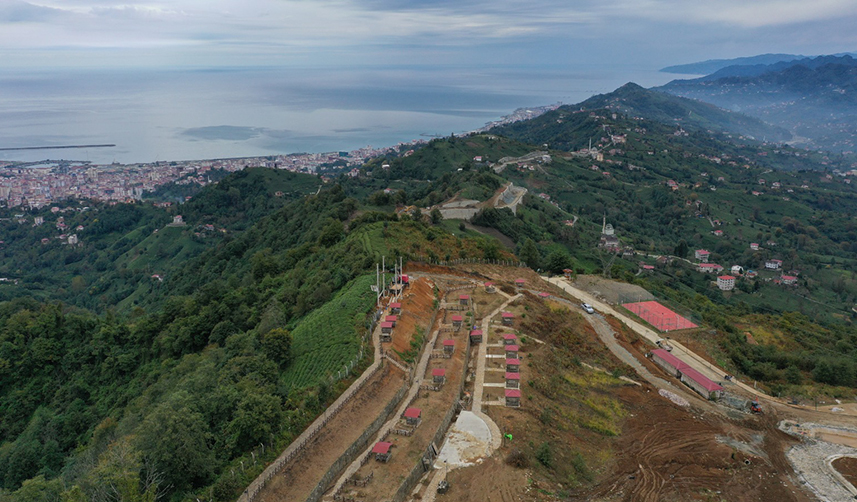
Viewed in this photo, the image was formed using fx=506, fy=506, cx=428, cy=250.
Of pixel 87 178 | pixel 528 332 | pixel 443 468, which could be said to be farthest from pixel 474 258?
pixel 87 178

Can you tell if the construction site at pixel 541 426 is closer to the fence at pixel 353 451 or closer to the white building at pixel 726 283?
the fence at pixel 353 451

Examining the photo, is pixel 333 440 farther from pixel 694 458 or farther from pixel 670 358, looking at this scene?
pixel 670 358

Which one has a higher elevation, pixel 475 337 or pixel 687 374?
pixel 475 337

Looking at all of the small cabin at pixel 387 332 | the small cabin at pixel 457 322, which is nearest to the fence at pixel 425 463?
the small cabin at pixel 387 332

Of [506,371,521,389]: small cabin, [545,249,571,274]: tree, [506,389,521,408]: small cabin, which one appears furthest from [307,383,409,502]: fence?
[545,249,571,274]: tree

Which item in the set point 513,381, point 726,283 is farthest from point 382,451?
point 726,283

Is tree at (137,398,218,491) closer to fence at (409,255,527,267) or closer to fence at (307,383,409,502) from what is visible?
fence at (307,383,409,502)
